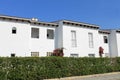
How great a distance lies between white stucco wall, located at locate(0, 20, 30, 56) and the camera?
27.0 m

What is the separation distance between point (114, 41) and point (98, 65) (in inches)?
710

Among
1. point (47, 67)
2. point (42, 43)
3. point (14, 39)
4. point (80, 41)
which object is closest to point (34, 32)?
point (42, 43)

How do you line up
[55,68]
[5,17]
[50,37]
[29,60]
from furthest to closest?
[50,37] → [5,17] → [55,68] → [29,60]

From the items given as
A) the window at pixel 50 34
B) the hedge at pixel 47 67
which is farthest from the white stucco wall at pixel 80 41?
the hedge at pixel 47 67

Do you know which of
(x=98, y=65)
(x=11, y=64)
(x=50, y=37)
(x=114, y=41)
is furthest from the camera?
(x=114, y=41)

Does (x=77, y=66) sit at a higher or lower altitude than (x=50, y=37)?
lower

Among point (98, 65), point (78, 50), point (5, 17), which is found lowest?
point (98, 65)

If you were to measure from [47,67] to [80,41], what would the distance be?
1659 cm

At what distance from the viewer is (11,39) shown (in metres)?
27.5

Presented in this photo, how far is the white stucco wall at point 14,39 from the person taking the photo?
27.0 m

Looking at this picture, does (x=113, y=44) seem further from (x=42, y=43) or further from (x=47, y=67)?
(x=47, y=67)

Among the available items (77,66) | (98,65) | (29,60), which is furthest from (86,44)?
(29,60)

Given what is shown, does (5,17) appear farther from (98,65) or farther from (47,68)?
(98,65)

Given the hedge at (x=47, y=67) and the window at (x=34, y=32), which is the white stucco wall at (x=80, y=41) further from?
the hedge at (x=47, y=67)
